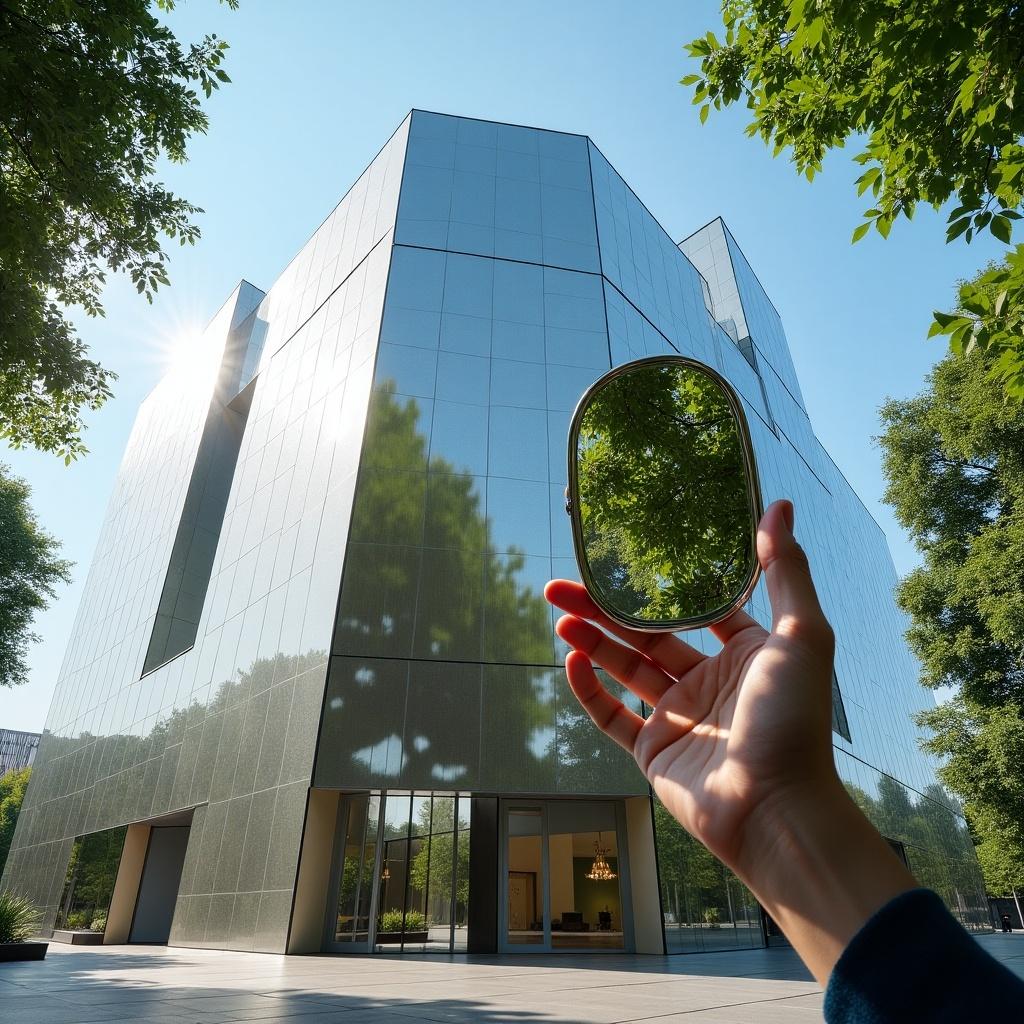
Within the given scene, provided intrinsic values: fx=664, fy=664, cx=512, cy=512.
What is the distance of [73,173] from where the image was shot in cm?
845

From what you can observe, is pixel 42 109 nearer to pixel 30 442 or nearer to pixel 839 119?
pixel 30 442

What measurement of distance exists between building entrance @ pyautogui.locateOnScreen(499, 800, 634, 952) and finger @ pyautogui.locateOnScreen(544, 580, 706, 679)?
44.8 ft

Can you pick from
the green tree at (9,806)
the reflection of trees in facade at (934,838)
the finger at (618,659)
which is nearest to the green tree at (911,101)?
the finger at (618,659)

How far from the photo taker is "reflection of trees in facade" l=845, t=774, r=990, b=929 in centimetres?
2575

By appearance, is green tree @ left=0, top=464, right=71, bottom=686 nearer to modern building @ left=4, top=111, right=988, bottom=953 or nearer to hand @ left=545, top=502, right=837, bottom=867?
modern building @ left=4, top=111, right=988, bottom=953

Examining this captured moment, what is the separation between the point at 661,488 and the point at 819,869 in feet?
4.53

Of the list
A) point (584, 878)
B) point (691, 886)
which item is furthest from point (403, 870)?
point (691, 886)

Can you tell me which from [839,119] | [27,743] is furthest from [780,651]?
[27,743]

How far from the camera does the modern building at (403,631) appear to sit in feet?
44.0

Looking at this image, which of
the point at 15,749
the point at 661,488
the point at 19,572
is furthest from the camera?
the point at 15,749

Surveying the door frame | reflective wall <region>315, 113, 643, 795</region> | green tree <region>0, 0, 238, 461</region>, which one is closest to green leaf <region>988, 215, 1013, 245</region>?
green tree <region>0, 0, 238, 461</region>

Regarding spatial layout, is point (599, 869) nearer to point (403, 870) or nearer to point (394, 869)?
point (403, 870)

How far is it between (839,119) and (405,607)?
1121 cm

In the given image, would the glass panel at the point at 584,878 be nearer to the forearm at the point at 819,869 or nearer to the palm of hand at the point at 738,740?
the palm of hand at the point at 738,740
